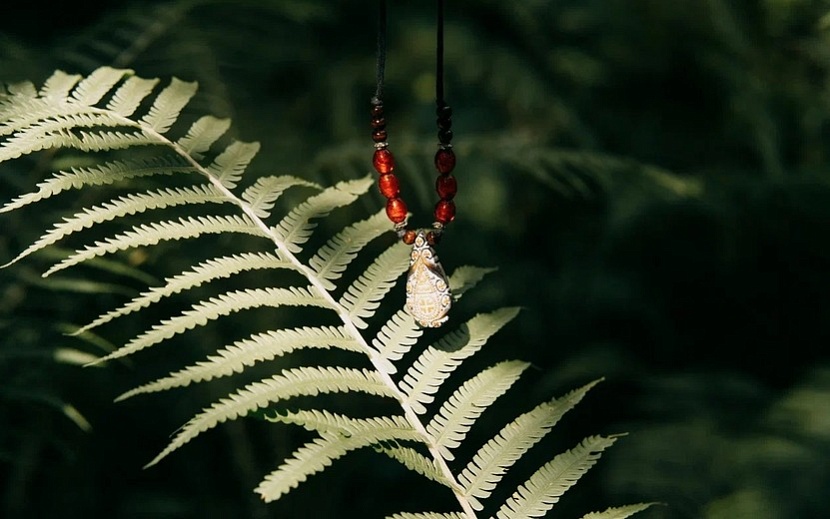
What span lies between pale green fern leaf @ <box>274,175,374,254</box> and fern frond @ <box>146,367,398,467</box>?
6.9 inches

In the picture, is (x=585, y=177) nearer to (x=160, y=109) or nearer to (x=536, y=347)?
(x=536, y=347)

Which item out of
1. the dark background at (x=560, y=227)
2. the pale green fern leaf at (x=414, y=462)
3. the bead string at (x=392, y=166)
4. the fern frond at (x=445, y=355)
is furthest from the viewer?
the dark background at (x=560, y=227)

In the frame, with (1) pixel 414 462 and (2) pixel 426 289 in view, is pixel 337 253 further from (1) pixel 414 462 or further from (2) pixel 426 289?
(1) pixel 414 462

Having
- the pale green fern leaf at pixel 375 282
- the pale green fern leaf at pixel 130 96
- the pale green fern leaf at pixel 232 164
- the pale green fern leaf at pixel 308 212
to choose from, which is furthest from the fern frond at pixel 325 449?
the pale green fern leaf at pixel 130 96

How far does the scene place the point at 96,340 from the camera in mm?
1492

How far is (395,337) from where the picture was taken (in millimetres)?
1100

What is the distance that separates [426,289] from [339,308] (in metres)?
0.11

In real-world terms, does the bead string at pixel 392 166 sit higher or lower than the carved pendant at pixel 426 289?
higher

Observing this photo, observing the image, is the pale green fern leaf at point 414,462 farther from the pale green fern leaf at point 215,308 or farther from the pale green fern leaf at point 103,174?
the pale green fern leaf at point 103,174

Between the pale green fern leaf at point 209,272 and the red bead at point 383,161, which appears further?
the red bead at point 383,161

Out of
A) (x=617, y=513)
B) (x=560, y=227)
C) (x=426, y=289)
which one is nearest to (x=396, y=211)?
(x=426, y=289)

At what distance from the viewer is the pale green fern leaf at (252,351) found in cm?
94

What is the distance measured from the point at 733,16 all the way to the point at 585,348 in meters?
0.96

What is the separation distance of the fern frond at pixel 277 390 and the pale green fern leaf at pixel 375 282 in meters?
0.08
